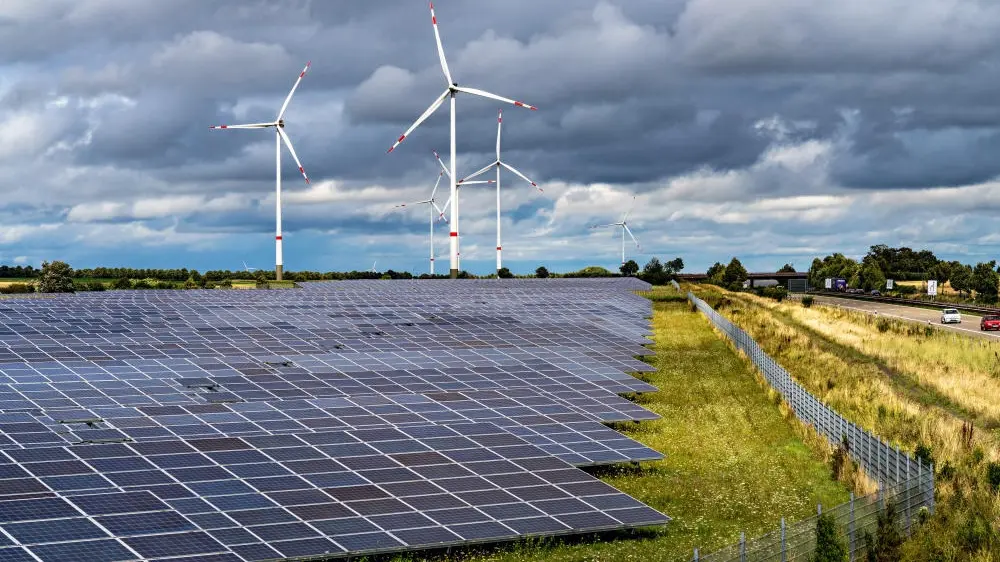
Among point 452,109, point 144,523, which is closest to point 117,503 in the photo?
point 144,523

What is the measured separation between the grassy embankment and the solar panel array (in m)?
9.64

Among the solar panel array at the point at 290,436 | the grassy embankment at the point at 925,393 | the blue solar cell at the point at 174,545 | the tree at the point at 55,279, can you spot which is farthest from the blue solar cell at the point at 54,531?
the tree at the point at 55,279

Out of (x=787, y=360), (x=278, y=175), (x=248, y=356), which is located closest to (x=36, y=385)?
(x=248, y=356)

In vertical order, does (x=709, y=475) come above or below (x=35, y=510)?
below

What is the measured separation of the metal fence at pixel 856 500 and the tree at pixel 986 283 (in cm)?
15314

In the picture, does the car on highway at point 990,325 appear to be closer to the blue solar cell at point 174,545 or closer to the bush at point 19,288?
the blue solar cell at point 174,545

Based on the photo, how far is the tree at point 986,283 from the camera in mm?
183575

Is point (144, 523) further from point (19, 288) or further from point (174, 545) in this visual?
point (19, 288)

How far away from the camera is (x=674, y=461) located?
1673 inches

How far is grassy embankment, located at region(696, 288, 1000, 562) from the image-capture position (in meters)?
31.4

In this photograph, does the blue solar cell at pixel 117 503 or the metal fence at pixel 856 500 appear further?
the blue solar cell at pixel 117 503

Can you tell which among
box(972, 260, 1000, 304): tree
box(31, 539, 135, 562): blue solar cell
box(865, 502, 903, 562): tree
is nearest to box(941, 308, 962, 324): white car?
box(972, 260, 1000, 304): tree

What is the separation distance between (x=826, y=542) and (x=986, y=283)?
188 meters

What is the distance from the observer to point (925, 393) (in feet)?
219
